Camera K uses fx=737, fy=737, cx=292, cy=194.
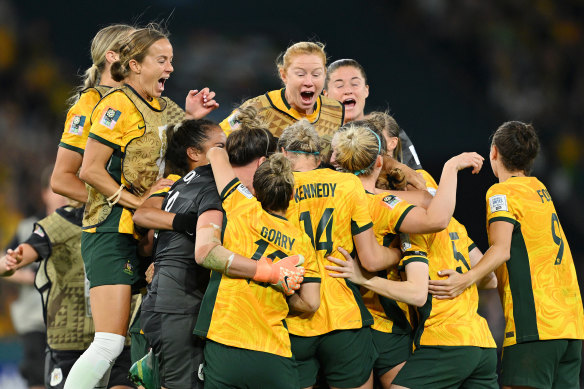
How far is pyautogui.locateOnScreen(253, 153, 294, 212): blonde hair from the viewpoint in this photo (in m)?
3.49

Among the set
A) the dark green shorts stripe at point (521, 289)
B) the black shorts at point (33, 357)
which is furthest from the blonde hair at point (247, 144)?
the black shorts at point (33, 357)

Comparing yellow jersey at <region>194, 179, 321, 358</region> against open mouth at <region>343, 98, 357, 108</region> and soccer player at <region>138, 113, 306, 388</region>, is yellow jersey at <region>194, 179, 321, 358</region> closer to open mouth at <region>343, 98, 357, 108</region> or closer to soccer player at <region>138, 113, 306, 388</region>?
soccer player at <region>138, 113, 306, 388</region>

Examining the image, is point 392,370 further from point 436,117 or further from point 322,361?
point 436,117

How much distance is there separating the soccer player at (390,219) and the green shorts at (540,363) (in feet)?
2.14

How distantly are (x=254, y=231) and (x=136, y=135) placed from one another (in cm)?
112

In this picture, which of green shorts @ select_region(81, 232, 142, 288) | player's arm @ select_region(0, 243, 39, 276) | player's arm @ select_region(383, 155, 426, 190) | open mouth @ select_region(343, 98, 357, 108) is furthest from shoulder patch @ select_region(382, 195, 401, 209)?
player's arm @ select_region(0, 243, 39, 276)

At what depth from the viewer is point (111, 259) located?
4.17 m

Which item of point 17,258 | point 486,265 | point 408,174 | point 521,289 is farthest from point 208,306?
point 17,258

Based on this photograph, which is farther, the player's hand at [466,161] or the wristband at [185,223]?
the player's hand at [466,161]

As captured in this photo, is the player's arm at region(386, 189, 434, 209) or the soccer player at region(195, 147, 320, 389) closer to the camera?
the soccer player at region(195, 147, 320, 389)

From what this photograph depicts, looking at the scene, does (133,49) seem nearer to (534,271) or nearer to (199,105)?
(199,105)

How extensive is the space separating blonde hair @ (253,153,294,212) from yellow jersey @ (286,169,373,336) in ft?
0.59

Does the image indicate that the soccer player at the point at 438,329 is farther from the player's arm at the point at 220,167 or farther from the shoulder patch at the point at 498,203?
the player's arm at the point at 220,167

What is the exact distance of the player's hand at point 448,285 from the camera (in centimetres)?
386
